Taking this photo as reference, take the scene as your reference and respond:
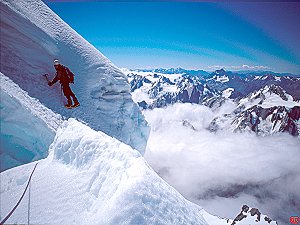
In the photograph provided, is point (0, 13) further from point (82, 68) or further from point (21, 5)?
point (82, 68)

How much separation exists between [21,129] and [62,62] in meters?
6.36

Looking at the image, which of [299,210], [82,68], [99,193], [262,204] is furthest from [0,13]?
[262,204]

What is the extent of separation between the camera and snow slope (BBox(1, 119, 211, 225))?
195 inches

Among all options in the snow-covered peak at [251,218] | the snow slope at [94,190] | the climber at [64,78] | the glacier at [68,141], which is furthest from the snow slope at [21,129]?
the snow-covered peak at [251,218]

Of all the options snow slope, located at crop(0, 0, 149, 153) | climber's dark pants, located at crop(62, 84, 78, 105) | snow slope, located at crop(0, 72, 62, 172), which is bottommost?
snow slope, located at crop(0, 72, 62, 172)

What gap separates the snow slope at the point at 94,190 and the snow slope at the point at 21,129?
10.5 feet

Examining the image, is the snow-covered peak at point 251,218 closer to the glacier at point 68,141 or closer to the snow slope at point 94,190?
the glacier at point 68,141

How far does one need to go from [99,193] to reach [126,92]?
14.6m

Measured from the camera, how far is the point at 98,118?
15.5 metres

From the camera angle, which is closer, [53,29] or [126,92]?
[53,29]

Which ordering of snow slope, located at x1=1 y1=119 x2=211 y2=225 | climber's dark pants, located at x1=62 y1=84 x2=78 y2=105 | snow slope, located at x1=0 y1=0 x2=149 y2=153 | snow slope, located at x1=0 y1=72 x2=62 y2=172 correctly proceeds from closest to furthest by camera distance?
1. snow slope, located at x1=1 y1=119 x2=211 y2=225
2. snow slope, located at x1=0 y1=72 x2=62 y2=172
3. climber's dark pants, located at x1=62 y1=84 x2=78 y2=105
4. snow slope, located at x1=0 y1=0 x2=149 y2=153

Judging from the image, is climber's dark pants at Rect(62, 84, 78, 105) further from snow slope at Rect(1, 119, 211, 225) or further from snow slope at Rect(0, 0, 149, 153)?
snow slope at Rect(1, 119, 211, 225)

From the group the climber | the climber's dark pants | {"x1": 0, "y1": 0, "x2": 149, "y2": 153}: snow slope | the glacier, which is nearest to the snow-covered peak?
the glacier

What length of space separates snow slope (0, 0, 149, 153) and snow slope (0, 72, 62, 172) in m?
1.64
